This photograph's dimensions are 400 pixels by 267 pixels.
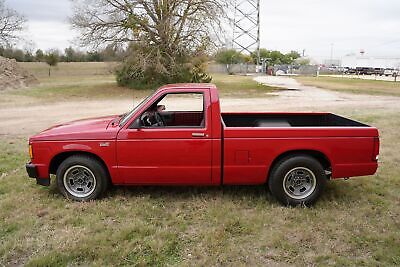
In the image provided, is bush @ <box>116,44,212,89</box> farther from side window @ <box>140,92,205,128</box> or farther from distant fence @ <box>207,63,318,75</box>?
distant fence @ <box>207,63,318,75</box>

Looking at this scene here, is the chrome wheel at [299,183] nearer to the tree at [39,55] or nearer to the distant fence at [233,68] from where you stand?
the tree at [39,55]

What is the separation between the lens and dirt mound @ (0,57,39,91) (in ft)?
82.6

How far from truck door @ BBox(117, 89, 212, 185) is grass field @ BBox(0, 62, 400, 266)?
383mm

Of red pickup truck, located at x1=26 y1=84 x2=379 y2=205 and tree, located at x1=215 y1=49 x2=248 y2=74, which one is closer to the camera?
red pickup truck, located at x1=26 y1=84 x2=379 y2=205

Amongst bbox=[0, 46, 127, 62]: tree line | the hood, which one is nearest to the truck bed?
the hood

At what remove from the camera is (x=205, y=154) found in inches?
189

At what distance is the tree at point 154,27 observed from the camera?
23.9 metres

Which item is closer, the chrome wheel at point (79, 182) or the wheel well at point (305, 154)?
the wheel well at point (305, 154)

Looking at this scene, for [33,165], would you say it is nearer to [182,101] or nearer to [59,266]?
[59,266]

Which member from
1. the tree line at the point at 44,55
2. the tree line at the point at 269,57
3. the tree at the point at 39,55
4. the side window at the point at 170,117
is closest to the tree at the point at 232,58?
the tree line at the point at 269,57

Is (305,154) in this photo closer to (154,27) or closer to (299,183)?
(299,183)

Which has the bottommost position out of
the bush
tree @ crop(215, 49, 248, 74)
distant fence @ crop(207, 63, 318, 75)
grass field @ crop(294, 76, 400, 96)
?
grass field @ crop(294, 76, 400, 96)

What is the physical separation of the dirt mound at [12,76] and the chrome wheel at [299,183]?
77.3ft

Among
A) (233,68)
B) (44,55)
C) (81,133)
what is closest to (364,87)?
(81,133)
